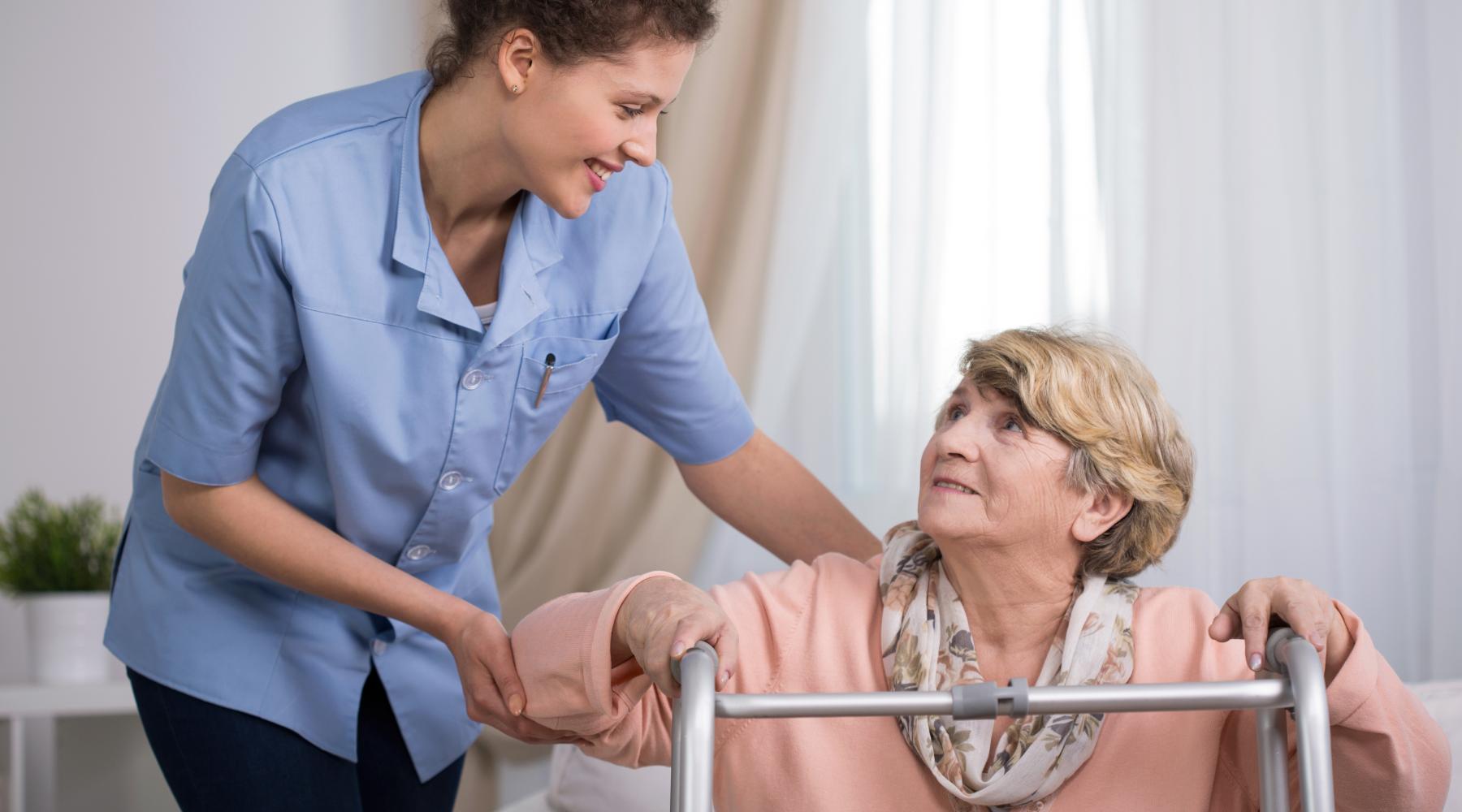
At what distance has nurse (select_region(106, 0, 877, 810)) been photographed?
1.28 meters

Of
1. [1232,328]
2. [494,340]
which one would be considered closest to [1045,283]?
[1232,328]

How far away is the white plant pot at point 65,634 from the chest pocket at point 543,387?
4.69 ft

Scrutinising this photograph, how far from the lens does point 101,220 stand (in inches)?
117

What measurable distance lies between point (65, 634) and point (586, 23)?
192 centimetres

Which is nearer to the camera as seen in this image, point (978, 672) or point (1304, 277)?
point (978, 672)

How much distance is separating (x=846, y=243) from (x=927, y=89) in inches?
14.3

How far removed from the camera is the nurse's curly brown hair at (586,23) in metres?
1.23

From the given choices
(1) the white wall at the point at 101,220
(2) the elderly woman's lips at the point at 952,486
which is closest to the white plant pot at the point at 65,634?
(1) the white wall at the point at 101,220

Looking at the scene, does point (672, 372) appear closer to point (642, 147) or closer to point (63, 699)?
point (642, 147)

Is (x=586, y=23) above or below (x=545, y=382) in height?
above

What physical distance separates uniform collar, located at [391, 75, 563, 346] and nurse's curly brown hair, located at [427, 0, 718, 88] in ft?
0.47

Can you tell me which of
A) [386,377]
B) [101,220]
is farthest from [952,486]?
[101,220]

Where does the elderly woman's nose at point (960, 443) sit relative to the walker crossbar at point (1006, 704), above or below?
above

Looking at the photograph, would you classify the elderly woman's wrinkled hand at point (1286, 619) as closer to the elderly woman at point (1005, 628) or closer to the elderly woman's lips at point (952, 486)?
the elderly woman at point (1005, 628)
